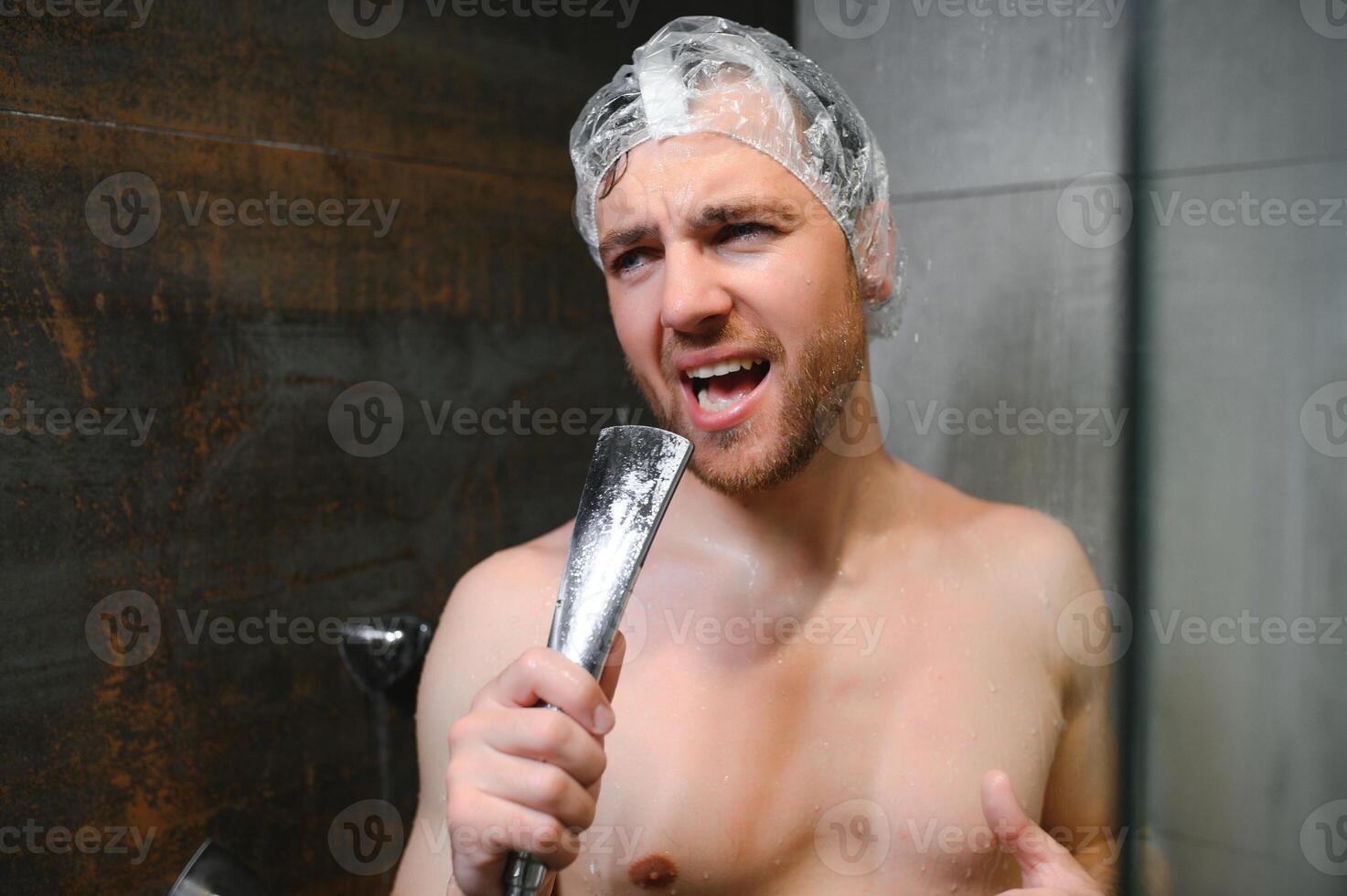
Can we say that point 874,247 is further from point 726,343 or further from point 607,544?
point 607,544

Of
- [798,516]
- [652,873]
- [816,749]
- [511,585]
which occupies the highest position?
[798,516]

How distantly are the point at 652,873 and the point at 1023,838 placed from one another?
338 mm

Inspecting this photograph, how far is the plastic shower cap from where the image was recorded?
40.9 inches

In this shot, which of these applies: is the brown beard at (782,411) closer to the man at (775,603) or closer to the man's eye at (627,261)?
the man at (775,603)

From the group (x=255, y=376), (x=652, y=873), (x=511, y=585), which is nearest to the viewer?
(x=652, y=873)

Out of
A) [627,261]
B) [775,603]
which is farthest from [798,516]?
[627,261]

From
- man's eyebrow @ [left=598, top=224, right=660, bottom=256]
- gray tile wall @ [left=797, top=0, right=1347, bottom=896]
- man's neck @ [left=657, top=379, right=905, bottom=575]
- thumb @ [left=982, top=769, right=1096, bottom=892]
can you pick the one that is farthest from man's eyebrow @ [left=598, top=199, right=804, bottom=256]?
thumb @ [left=982, top=769, right=1096, bottom=892]

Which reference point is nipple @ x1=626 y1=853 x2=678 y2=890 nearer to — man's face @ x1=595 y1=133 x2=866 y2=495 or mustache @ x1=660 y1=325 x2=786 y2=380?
man's face @ x1=595 y1=133 x2=866 y2=495

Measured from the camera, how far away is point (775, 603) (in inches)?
43.9

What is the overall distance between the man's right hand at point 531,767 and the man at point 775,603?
0.20 metres

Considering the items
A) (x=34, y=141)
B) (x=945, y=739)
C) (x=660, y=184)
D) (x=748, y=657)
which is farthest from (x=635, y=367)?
(x=34, y=141)

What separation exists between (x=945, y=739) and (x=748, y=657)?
21 centimetres

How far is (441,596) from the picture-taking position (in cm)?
142

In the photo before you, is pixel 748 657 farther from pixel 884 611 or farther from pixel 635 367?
pixel 635 367
